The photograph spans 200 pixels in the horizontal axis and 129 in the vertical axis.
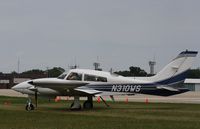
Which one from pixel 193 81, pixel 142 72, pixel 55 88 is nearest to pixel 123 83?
pixel 55 88

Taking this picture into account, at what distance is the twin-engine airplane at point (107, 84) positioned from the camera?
28500 mm

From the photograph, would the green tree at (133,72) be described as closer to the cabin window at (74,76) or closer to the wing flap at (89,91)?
the wing flap at (89,91)

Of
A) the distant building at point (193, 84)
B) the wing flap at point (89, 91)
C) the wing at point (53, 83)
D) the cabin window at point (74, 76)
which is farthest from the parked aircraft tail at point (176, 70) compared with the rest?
the distant building at point (193, 84)

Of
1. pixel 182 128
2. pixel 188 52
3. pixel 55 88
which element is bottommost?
pixel 182 128

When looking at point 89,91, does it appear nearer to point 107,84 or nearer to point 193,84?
point 107,84

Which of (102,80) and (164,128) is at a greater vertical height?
(102,80)

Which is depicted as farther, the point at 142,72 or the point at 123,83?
the point at 142,72

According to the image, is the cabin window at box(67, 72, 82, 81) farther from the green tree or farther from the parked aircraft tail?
the green tree

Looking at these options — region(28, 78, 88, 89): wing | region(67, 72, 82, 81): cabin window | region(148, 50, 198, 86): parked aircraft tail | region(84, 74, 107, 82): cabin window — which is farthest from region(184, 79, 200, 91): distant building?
region(28, 78, 88, 89): wing

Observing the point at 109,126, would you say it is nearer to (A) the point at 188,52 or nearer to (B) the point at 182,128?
(B) the point at 182,128

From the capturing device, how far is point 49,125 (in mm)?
17422

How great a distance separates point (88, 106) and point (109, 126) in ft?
42.6

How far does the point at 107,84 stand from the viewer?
29.0 metres

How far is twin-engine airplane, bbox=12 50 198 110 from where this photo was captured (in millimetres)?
28500
